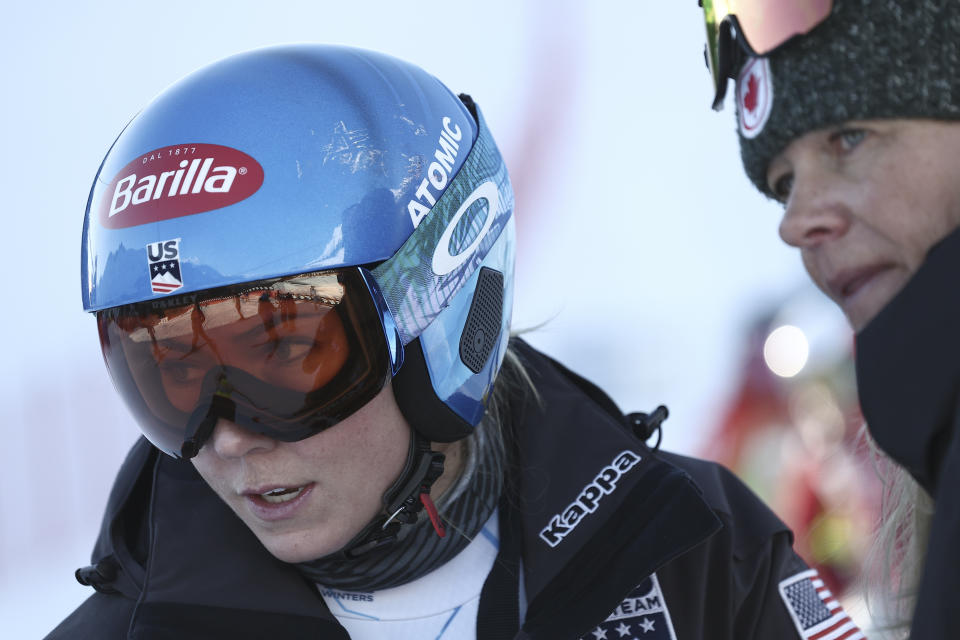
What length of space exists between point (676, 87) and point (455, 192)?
2.42 meters

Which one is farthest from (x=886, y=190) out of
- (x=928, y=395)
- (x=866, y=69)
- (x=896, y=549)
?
(x=896, y=549)

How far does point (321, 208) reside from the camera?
1594 millimetres

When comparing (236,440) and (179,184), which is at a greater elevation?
(179,184)

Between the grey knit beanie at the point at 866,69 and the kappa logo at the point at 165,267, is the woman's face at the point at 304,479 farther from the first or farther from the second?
the grey knit beanie at the point at 866,69

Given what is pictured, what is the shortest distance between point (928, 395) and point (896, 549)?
2.37ft

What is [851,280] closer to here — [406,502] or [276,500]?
[406,502]

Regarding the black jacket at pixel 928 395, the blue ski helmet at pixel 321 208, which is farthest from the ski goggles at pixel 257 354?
the black jacket at pixel 928 395

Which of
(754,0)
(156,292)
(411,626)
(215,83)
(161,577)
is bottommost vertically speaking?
(411,626)

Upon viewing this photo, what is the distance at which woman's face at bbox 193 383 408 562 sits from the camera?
162cm

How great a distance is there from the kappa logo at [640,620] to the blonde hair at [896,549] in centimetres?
37

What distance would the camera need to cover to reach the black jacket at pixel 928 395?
0.92 meters

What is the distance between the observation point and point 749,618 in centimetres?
184

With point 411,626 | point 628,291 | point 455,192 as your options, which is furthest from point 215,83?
point 628,291

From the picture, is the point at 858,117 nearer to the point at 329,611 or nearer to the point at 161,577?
the point at 329,611
